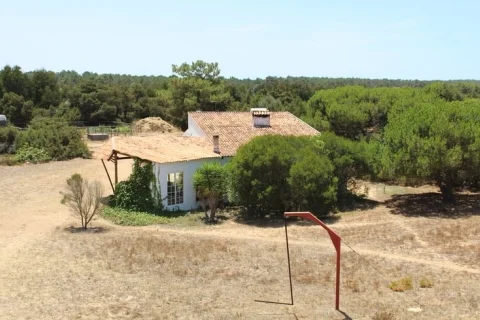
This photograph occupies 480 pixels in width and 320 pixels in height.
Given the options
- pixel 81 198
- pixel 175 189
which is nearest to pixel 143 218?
pixel 175 189

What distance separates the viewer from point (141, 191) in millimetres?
24797

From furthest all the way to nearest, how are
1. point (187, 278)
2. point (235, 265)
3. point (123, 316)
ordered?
point (235, 265)
point (187, 278)
point (123, 316)

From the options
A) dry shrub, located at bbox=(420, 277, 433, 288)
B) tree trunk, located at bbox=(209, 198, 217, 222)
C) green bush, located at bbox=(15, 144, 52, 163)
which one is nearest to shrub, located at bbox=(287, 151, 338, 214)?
tree trunk, located at bbox=(209, 198, 217, 222)

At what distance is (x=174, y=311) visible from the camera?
42.2 feet

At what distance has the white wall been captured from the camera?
24.6 meters

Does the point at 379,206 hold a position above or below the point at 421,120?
below

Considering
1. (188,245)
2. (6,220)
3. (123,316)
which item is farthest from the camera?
(6,220)

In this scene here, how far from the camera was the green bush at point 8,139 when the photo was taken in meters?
42.9

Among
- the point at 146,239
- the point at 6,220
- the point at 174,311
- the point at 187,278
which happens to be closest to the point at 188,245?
the point at 146,239

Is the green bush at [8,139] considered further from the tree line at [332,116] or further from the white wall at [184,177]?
the white wall at [184,177]

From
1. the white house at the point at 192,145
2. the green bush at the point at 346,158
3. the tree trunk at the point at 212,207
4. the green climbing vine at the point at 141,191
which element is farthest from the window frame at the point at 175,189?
the green bush at the point at 346,158

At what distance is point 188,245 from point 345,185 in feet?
36.1

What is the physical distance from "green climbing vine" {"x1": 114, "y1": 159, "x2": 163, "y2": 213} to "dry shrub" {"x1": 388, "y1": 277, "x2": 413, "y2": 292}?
12831 millimetres

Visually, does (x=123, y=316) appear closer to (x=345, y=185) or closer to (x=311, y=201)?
(x=311, y=201)
